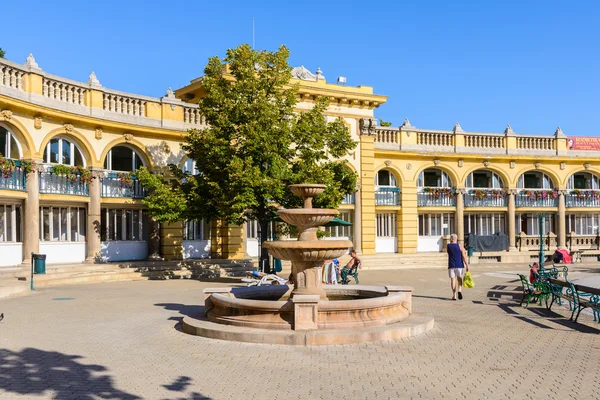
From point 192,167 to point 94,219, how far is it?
5.64 metres

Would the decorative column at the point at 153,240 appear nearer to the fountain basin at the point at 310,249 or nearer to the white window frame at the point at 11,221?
the white window frame at the point at 11,221

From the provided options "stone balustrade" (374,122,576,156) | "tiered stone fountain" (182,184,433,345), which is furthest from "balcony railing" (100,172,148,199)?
"tiered stone fountain" (182,184,433,345)

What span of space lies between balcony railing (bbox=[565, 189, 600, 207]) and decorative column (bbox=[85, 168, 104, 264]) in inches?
1083

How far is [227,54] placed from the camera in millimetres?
23266

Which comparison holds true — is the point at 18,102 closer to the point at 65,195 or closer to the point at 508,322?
the point at 65,195

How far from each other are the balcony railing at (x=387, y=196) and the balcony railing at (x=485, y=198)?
450 cm

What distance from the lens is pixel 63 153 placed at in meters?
24.7

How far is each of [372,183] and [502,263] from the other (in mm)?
8376

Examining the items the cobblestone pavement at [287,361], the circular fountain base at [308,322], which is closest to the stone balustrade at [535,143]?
the cobblestone pavement at [287,361]

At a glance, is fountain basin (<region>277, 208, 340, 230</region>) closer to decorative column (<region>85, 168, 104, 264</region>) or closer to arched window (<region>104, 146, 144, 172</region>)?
decorative column (<region>85, 168, 104, 264</region>)

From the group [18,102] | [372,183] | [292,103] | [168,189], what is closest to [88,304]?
[168,189]

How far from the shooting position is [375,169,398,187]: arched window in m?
36.0

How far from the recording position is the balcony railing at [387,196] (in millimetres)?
35312

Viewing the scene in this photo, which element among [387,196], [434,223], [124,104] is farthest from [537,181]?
[124,104]
